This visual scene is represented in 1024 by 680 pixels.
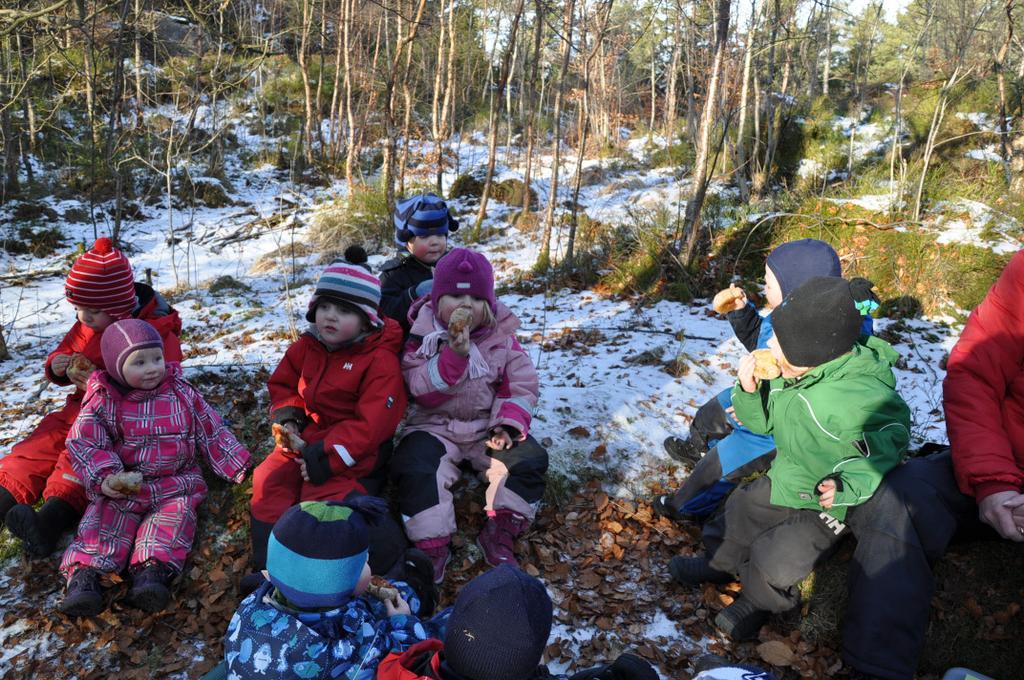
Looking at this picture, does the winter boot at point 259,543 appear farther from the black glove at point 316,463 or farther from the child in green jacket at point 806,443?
the child in green jacket at point 806,443

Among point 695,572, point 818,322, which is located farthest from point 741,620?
point 818,322

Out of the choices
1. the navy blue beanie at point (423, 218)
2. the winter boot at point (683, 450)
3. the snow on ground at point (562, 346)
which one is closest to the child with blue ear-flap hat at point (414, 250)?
the navy blue beanie at point (423, 218)

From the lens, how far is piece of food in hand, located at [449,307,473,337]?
2996 millimetres

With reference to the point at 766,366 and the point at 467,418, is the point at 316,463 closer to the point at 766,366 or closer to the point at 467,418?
the point at 467,418

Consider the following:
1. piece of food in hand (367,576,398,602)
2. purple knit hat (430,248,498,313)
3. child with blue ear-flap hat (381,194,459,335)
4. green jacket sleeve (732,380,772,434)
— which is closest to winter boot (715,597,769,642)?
green jacket sleeve (732,380,772,434)

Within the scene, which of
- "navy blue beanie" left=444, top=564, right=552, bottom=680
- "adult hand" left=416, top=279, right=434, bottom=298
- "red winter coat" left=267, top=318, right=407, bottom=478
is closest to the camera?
"navy blue beanie" left=444, top=564, right=552, bottom=680

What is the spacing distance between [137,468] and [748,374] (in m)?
3.12

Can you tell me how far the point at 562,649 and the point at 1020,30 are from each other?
12.7 metres

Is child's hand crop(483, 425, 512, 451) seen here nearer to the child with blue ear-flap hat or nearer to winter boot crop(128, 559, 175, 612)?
the child with blue ear-flap hat

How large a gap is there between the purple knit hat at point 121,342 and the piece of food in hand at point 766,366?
9.90 ft

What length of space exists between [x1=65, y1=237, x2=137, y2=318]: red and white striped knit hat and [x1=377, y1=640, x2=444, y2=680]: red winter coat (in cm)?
289

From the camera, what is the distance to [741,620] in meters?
2.60

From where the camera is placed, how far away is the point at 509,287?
27.9 ft

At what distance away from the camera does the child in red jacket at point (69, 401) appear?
2.93 m
